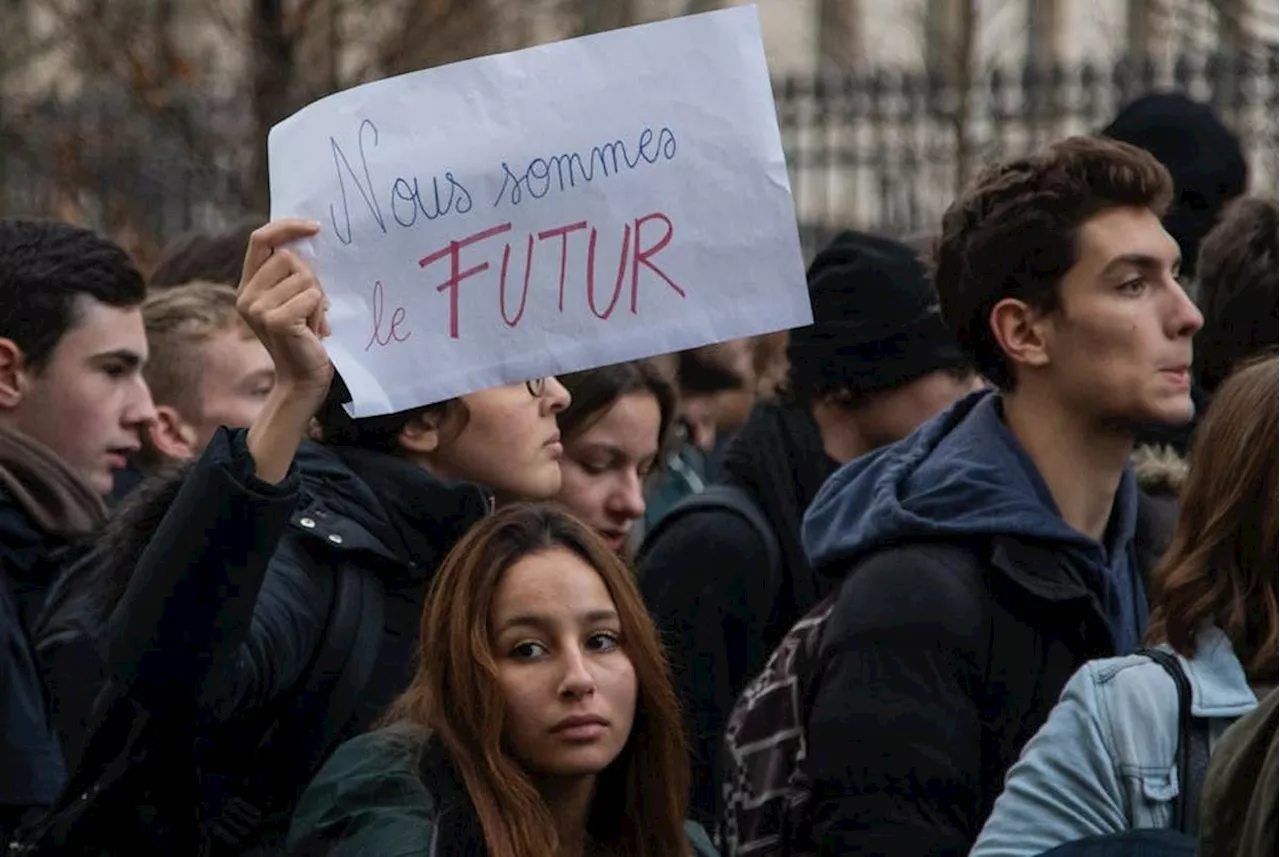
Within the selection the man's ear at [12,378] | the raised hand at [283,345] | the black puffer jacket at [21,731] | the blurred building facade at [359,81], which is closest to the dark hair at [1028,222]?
the raised hand at [283,345]

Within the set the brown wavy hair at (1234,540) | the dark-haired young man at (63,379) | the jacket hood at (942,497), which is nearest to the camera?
the brown wavy hair at (1234,540)

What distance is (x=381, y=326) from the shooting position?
15.1 ft

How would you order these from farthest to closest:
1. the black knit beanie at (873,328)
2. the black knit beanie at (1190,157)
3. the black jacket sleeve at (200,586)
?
1. the black knit beanie at (1190,157)
2. the black knit beanie at (873,328)
3. the black jacket sleeve at (200,586)

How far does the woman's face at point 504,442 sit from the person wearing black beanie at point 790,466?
3.04ft

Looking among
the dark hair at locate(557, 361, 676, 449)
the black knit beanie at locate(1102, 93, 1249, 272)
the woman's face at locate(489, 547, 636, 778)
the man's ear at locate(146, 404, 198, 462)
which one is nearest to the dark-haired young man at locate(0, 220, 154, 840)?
the man's ear at locate(146, 404, 198, 462)

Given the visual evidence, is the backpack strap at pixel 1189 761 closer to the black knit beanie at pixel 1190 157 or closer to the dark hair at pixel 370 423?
the dark hair at pixel 370 423

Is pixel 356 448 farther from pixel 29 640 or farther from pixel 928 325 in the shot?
pixel 928 325

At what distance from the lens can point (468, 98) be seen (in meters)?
4.68

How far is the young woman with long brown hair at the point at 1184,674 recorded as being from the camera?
13.5ft

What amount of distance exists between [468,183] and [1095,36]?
2313 cm

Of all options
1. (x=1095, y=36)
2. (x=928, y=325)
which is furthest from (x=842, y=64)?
(x=928, y=325)

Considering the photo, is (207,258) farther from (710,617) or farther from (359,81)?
(359,81)

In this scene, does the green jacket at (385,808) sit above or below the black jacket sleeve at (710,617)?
below

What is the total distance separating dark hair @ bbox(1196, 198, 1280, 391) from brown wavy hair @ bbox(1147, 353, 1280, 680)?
5.19ft
